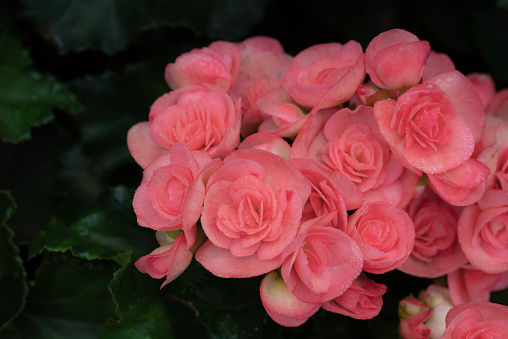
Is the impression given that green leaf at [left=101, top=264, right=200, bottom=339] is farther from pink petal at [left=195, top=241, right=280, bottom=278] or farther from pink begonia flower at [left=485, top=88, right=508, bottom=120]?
pink begonia flower at [left=485, top=88, right=508, bottom=120]

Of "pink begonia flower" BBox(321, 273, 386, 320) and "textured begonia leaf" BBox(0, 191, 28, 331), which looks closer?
"pink begonia flower" BBox(321, 273, 386, 320)

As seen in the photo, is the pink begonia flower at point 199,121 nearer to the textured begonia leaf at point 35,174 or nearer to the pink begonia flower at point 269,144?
the pink begonia flower at point 269,144

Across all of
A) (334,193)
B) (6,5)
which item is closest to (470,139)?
(334,193)

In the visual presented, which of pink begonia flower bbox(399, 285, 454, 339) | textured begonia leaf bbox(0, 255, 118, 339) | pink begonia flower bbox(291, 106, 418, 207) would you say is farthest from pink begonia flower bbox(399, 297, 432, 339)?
textured begonia leaf bbox(0, 255, 118, 339)

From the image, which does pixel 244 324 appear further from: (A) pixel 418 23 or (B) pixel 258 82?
(A) pixel 418 23

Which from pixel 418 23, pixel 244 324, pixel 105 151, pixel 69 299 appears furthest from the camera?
pixel 418 23
